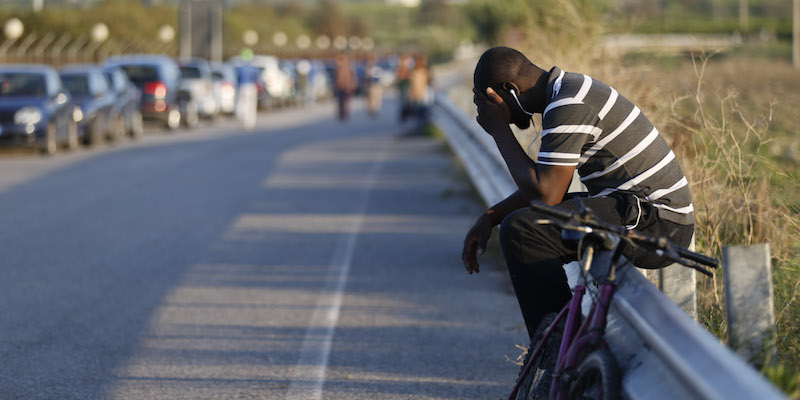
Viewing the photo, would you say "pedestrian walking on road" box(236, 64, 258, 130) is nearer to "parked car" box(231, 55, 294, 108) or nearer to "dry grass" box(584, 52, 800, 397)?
"parked car" box(231, 55, 294, 108)

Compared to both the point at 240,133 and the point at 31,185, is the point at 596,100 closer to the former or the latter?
the point at 31,185

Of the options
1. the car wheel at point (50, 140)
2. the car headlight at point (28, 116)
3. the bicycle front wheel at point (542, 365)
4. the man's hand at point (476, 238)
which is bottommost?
the car wheel at point (50, 140)

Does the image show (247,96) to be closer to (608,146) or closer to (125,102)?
(125,102)

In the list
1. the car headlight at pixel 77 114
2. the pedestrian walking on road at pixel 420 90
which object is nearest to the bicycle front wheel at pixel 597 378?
the car headlight at pixel 77 114

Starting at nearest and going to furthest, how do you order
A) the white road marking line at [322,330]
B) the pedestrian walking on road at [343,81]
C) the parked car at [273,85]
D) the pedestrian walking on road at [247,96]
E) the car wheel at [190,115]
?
1. the white road marking line at [322,330]
2. the car wheel at [190,115]
3. the pedestrian walking on road at [247,96]
4. the pedestrian walking on road at [343,81]
5. the parked car at [273,85]

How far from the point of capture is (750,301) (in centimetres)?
353

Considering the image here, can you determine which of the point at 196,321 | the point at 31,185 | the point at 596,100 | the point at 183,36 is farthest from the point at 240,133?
the point at 183,36

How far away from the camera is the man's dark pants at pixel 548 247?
14.4ft

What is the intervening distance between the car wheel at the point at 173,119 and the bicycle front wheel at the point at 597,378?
25.3 m

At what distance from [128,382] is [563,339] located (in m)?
2.69

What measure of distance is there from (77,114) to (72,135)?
19.2 inches

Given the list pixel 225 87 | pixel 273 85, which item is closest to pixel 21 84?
pixel 225 87

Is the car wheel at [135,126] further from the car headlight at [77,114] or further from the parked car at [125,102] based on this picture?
the car headlight at [77,114]

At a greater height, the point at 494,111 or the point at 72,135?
the point at 494,111
